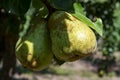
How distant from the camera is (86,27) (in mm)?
1182

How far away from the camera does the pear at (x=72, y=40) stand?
1.13 m

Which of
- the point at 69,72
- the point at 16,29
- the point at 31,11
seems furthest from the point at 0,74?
the point at 69,72

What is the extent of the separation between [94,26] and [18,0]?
0.27 meters

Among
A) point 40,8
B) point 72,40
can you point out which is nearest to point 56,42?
point 72,40

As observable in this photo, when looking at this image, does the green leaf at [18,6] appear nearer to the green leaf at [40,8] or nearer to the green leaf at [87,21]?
the green leaf at [40,8]

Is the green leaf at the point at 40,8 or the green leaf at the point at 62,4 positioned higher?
the green leaf at the point at 62,4

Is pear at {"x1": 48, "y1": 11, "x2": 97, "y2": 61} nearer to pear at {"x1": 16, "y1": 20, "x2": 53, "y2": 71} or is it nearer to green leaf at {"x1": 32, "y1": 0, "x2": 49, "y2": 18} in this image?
pear at {"x1": 16, "y1": 20, "x2": 53, "y2": 71}

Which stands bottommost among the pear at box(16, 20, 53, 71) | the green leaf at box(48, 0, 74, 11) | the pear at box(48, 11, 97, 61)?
the pear at box(16, 20, 53, 71)

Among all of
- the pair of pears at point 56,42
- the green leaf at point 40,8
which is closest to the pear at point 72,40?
the pair of pears at point 56,42

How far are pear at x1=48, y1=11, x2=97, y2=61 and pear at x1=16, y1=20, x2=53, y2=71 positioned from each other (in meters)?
0.03

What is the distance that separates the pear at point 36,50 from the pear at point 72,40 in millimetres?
33

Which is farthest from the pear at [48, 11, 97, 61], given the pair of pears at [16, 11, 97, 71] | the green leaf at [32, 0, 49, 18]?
the green leaf at [32, 0, 49, 18]

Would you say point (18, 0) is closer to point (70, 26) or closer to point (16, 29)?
point (70, 26)

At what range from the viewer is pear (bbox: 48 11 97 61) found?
113 centimetres
